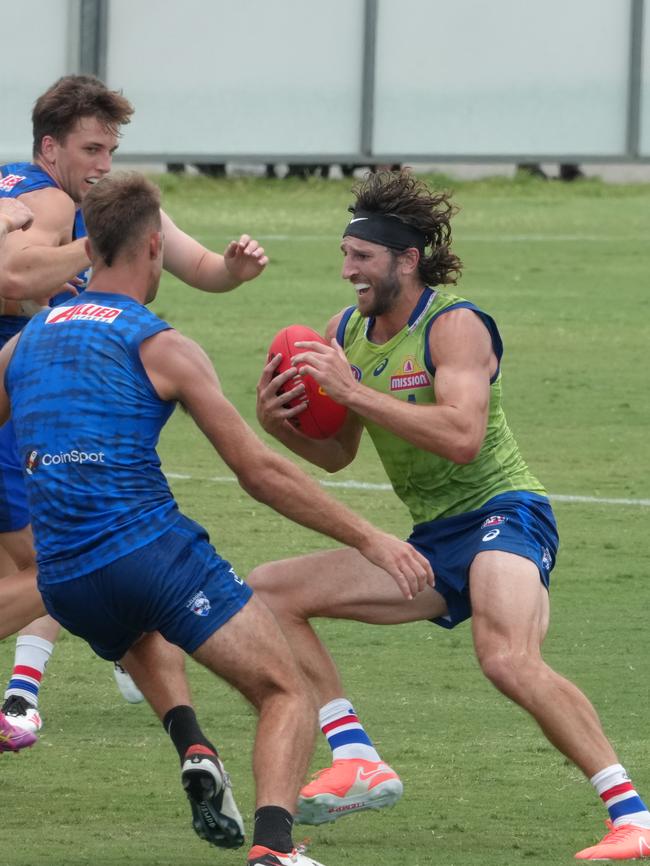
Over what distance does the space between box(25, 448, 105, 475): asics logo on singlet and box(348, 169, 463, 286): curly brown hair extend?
1794mm

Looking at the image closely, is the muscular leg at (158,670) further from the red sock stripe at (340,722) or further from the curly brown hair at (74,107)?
the curly brown hair at (74,107)

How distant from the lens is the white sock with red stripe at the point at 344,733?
254 inches

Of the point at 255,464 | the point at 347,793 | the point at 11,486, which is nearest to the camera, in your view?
the point at 255,464

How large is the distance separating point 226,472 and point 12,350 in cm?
650

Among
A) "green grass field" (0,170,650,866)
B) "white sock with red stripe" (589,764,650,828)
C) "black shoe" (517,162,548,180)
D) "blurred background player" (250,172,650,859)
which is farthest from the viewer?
"black shoe" (517,162,548,180)

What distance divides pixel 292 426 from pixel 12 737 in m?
1.48

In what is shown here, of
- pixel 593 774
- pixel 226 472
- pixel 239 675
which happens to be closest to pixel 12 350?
pixel 239 675

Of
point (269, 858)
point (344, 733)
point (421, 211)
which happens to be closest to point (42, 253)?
point (421, 211)

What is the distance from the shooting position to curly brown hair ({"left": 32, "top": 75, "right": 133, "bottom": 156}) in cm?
736

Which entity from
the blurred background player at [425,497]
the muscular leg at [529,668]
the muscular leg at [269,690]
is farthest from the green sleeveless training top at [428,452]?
the muscular leg at [269,690]

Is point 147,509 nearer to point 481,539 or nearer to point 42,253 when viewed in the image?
point 481,539

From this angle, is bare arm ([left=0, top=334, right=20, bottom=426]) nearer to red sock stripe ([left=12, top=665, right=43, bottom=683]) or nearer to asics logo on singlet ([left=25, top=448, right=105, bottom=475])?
asics logo on singlet ([left=25, top=448, right=105, bottom=475])

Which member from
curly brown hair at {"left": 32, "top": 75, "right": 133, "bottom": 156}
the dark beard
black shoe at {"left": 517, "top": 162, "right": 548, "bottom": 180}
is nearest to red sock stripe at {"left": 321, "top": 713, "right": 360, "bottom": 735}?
the dark beard

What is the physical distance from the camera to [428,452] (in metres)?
6.60
